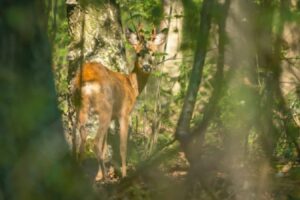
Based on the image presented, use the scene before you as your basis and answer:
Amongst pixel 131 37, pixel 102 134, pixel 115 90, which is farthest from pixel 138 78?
pixel 102 134

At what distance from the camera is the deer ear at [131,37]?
11.4 meters

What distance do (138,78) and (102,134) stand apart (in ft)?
5.23

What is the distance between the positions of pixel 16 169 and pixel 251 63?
943mm

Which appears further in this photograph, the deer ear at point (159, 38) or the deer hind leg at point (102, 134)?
the deer ear at point (159, 38)

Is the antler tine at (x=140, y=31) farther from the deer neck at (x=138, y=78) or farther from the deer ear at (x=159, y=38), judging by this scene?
the deer neck at (x=138, y=78)

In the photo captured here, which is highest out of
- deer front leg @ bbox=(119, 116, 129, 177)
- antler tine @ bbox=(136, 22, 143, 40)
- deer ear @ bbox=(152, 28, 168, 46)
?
antler tine @ bbox=(136, 22, 143, 40)

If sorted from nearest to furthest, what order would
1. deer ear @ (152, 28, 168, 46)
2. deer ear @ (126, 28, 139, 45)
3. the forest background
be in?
the forest background < deer ear @ (152, 28, 168, 46) < deer ear @ (126, 28, 139, 45)

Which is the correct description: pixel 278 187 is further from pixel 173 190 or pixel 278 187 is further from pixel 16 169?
pixel 16 169

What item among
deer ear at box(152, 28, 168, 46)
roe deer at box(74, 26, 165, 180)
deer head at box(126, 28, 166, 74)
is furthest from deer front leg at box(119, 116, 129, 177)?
deer ear at box(152, 28, 168, 46)

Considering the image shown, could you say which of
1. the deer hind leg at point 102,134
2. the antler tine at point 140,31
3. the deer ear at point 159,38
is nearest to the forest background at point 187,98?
the deer hind leg at point 102,134

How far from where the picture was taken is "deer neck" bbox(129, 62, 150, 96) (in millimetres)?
11898

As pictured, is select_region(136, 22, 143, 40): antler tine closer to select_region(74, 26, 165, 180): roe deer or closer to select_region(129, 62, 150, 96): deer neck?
select_region(74, 26, 165, 180): roe deer

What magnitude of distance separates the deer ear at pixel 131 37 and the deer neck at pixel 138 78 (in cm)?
46

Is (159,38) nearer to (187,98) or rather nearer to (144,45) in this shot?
(144,45)
